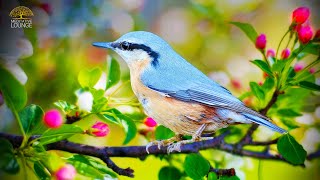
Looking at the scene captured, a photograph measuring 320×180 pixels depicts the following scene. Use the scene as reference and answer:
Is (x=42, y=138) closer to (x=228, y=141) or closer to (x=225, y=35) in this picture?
(x=228, y=141)

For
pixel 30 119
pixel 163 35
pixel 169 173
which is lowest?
pixel 169 173

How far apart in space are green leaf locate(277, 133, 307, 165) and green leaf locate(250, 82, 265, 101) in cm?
Result: 9

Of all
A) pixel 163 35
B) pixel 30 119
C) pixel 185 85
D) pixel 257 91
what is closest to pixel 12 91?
pixel 30 119

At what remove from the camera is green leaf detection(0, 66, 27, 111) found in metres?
0.55

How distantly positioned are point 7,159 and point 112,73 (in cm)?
21

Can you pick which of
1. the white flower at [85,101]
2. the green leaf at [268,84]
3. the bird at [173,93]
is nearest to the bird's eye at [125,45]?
the bird at [173,93]

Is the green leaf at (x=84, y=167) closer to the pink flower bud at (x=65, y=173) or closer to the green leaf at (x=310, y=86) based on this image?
the pink flower bud at (x=65, y=173)

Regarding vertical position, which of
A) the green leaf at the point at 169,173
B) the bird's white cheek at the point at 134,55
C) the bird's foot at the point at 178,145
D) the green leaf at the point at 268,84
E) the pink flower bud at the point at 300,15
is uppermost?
the pink flower bud at the point at 300,15

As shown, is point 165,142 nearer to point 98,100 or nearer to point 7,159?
point 98,100

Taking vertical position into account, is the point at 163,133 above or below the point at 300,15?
below

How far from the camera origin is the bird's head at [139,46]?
2.35 feet

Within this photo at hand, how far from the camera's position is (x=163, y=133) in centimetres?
73

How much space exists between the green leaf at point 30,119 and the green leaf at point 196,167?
0.20 m

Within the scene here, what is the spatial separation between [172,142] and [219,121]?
74 mm
